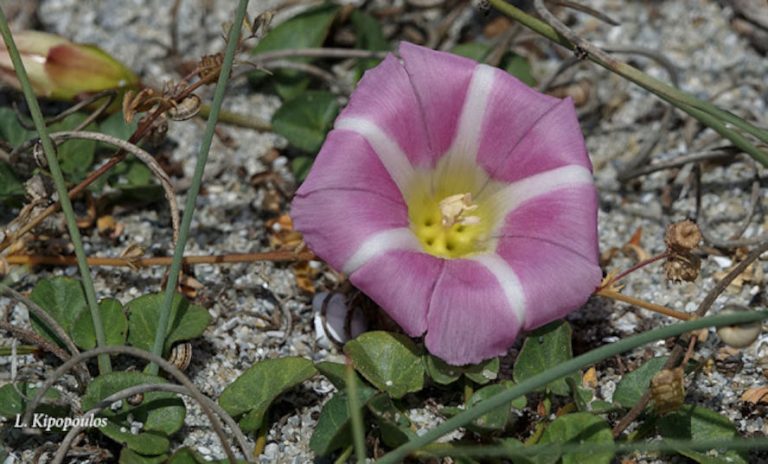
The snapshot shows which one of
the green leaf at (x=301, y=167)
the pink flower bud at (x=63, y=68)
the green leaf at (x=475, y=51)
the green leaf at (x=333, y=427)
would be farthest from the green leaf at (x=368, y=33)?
the green leaf at (x=333, y=427)

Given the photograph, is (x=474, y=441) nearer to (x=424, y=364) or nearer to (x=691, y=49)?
(x=424, y=364)

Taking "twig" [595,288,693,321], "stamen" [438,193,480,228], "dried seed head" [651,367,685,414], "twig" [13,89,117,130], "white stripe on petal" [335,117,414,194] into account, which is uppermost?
Result: "white stripe on petal" [335,117,414,194]

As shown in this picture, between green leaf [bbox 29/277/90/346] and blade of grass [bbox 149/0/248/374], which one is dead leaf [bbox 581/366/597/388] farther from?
green leaf [bbox 29/277/90/346]

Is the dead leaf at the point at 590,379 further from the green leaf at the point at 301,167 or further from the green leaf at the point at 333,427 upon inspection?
the green leaf at the point at 301,167

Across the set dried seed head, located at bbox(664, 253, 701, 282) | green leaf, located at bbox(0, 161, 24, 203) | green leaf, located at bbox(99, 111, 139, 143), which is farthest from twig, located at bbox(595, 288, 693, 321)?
green leaf, located at bbox(0, 161, 24, 203)

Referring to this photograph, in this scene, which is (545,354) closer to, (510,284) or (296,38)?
(510,284)
